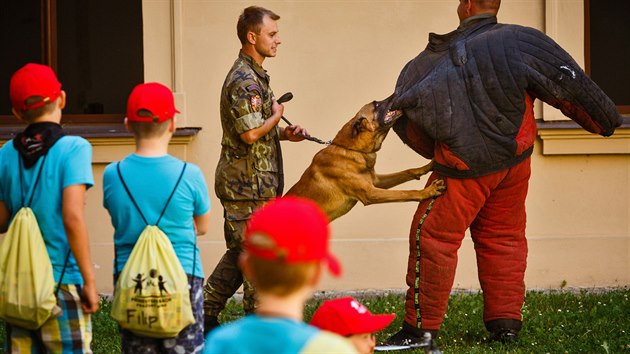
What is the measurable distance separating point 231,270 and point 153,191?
8.32ft

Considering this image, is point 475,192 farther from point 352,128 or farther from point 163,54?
point 163,54

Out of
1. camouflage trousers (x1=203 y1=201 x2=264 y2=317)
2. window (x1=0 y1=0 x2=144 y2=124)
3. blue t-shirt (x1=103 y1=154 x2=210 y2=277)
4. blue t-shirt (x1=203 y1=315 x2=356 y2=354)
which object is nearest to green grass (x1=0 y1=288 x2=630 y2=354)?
camouflage trousers (x1=203 y1=201 x2=264 y2=317)

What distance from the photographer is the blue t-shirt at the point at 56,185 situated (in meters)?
4.23

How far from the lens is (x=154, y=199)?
4.30m

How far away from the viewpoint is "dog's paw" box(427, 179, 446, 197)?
6219 mm

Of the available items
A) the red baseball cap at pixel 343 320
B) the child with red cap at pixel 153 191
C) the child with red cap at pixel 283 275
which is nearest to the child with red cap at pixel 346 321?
the red baseball cap at pixel 343 320

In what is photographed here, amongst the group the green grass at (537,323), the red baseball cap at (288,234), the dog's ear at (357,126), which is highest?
the dog's ear at (357,126)

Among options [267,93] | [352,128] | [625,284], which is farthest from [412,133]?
[625,284]

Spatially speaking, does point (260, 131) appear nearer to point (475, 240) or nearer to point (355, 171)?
point (355, 171)

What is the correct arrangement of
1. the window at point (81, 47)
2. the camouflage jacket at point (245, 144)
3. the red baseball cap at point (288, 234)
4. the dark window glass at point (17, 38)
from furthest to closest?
the dark window glass at point (17, 38) < the window at point (81, 47) < the camouflage jacket at point (245, 144) < the red baseball cap at point (288, 234)

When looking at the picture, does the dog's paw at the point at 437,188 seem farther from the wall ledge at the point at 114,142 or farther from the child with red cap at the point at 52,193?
the wall ledge at the point at 114,142

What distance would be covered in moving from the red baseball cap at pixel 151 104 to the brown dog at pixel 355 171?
2291 millimetres

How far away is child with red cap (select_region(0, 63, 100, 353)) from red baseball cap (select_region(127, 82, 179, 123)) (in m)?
0.23

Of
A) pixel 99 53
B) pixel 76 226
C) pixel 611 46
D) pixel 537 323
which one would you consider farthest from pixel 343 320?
pixel 611 46
